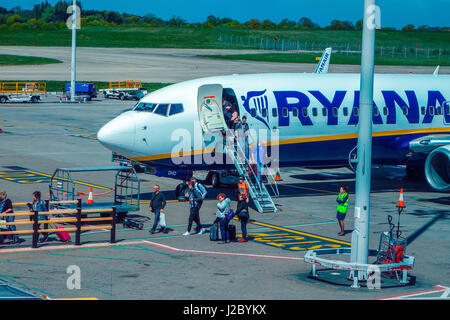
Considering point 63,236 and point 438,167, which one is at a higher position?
point 438,167

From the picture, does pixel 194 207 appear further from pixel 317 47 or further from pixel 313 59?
pixel 317 47

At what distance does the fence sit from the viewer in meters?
166

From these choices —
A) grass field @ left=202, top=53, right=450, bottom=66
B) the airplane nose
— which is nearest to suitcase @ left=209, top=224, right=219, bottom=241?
the airplane nose

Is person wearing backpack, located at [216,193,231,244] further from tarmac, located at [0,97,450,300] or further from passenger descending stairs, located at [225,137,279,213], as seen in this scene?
passenger descending stairs, located at [225,137,279,213]

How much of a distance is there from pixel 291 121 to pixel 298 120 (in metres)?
0.40

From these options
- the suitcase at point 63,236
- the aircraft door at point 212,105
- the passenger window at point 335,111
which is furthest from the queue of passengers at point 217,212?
the passenger window at point 335,111

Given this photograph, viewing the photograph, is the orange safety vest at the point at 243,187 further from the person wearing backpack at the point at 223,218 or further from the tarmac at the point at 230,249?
the person wearing backpack at the point at 223,218

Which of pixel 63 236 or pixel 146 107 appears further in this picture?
pixel 146 107

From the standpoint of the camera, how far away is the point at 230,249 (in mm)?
27562

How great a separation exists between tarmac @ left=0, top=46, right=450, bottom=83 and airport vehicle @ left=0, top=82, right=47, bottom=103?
26.3ft

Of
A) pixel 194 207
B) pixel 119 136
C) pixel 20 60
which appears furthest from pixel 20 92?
pixel 194 207

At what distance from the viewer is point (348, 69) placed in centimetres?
12244

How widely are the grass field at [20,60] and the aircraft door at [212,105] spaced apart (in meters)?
93.2
